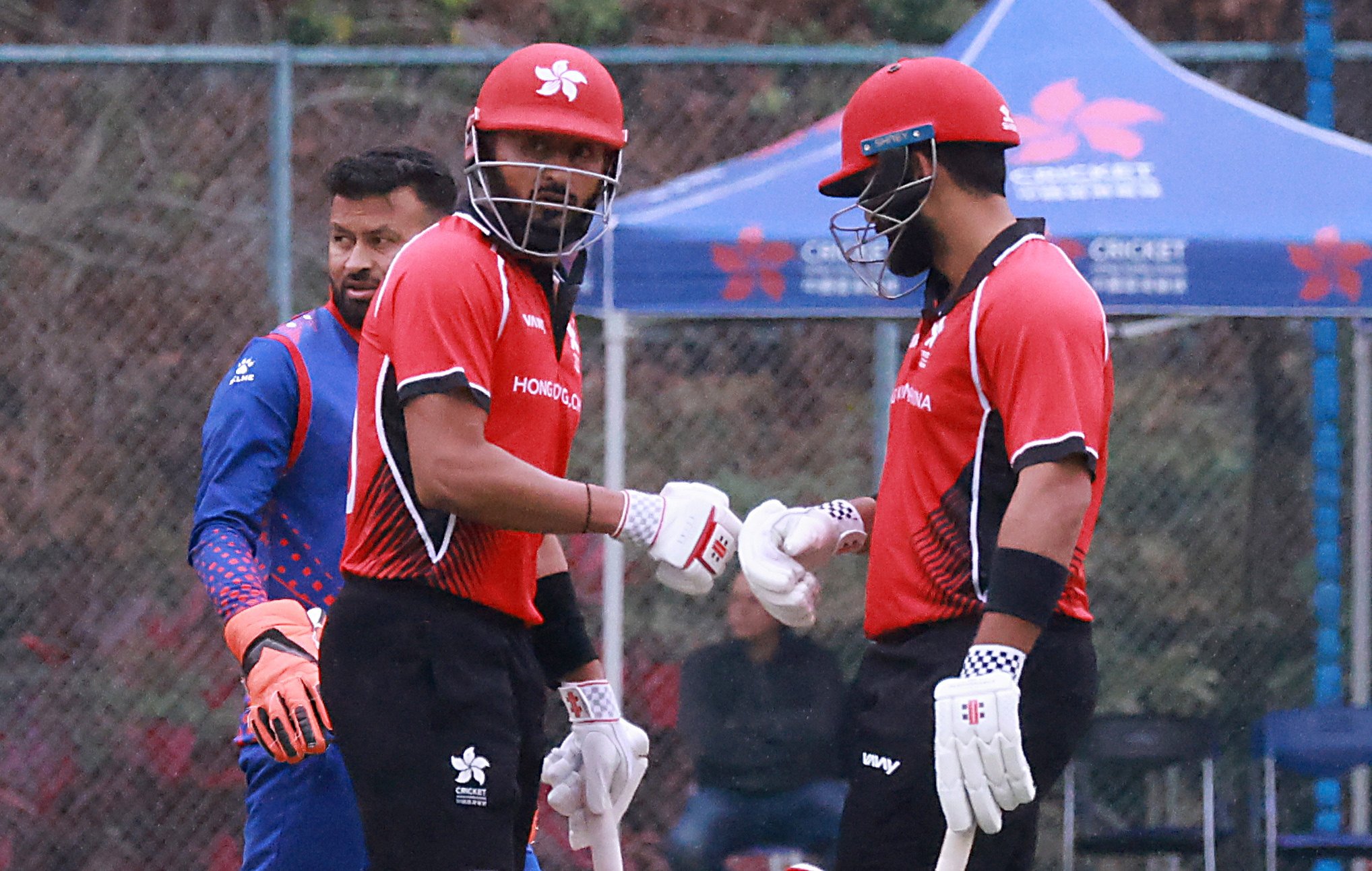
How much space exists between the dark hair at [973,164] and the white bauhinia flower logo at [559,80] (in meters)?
0.63

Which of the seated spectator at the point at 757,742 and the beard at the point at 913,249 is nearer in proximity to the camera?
the beard at the point at 913,249

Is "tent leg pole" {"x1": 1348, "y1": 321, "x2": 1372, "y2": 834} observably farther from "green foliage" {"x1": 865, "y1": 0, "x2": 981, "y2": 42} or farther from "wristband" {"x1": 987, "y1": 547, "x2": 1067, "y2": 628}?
"wristband" {"x1": 987, "y1": 547, "x2": 1067, "y2": 628}

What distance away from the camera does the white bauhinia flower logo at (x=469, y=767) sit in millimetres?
2867

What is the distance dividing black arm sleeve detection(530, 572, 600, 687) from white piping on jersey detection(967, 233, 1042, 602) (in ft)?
2.70

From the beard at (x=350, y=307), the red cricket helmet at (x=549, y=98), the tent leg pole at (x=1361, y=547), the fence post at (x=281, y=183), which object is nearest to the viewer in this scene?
the red cricket helmet at (x=549, y=98)

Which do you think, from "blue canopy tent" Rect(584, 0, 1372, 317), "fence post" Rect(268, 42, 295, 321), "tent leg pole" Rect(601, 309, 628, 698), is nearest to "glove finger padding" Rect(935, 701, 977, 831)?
"blue canopy tent" Rect(584, 0, 1372, 317)

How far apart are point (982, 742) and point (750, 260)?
285 centimetres

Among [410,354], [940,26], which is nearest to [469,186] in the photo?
[410,354]

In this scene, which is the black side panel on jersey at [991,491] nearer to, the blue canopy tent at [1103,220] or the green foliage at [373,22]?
the blue canopy tent at [1103,220]

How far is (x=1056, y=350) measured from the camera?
2865 millimetres

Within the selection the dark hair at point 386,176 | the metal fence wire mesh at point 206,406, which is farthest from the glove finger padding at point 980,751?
the metal fence wire mesh at point 206,406

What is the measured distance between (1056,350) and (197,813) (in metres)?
4.43

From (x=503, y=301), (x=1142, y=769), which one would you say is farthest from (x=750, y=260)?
(x=503, y=301)

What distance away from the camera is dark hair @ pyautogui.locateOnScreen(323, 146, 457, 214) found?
388 cm
